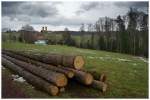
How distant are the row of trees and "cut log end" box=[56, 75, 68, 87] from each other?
1561mm

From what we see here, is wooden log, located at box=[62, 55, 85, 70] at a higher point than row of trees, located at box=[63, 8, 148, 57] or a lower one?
lower

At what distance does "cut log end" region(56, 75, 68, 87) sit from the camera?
28.1 feet

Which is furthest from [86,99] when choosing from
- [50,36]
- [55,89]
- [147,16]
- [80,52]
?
[147,16]

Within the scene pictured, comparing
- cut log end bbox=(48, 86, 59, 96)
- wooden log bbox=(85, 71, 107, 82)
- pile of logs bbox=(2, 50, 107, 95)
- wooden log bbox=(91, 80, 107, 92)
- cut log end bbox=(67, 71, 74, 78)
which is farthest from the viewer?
wooden log bbox=(85, 71, 107, 82)

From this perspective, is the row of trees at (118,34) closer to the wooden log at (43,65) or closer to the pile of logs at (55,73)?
the pile of logs at (55,73)

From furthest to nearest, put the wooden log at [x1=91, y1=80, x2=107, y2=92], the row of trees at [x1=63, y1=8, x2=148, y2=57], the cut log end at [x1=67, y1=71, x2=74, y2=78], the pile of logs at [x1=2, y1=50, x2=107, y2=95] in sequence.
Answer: the row of trees at [x1=63, y1=8, x2=148, y2=57], the wooden log at [x1=91, y1=80, x2=107, y2=92], the cut log end at [x1=67, y1=71, x2=74, y2=78], the pile of logs at [x1=2, y1=50, x2=107, y2=95]

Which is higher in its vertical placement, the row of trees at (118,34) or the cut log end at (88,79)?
the row of trees at (118,34)

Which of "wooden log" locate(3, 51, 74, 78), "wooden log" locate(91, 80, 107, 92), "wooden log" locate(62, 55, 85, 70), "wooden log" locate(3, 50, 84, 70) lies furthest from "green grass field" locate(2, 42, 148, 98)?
"wooden log" locate(62, 55, 85, 70)

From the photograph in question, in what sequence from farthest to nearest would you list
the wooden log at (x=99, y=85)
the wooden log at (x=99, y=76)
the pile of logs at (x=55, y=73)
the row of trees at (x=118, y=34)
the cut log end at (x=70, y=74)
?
the row of trees at (x=118, y=34)
the wooden log at (x=99, y=76)
the wooden log at (x=99, y=85)
the cut log end at (x=70, y=74)
the pile of logs at (x=55, y=73)

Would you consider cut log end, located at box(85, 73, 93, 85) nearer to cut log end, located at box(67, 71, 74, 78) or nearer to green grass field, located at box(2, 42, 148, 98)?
green grass field, located at box(2, 42, 148, 98)

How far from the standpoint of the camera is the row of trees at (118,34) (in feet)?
31.9

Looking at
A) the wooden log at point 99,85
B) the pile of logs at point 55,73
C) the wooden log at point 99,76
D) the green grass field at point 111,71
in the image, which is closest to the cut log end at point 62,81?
the pile of logs at point 55,73

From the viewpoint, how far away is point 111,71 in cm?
1022

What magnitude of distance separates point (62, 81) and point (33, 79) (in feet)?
3.37
